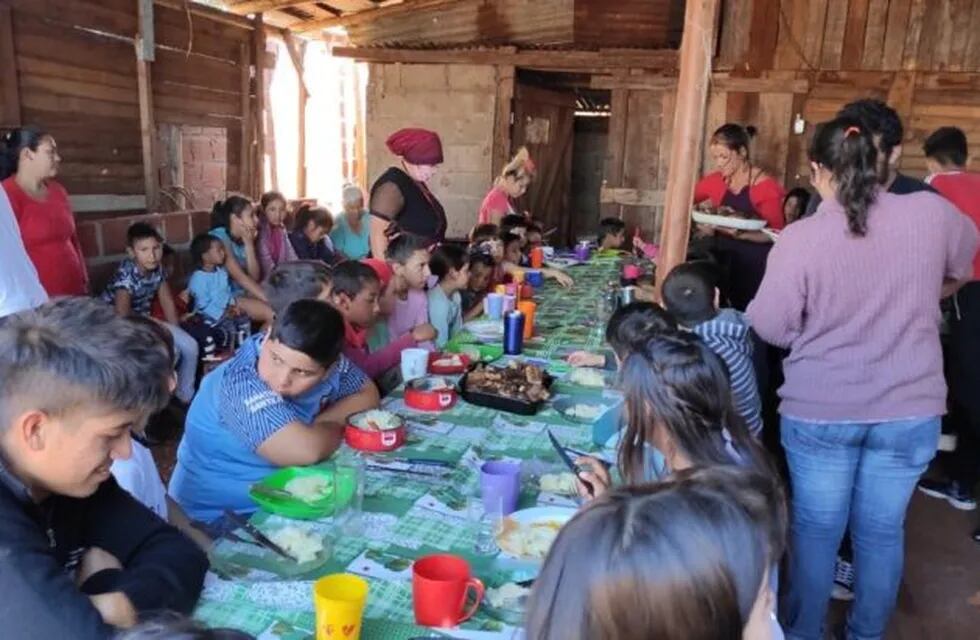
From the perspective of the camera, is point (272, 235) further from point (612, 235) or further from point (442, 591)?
point (442, 591)

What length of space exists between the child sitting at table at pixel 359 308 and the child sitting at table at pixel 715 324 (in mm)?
1171

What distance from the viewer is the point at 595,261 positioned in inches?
248

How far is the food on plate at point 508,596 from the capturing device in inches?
55.3

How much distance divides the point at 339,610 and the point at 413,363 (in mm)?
1548

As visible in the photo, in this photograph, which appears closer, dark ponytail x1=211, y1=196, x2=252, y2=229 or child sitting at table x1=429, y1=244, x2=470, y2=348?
child sitting at table x1=429, y1=244, x2=470, y2=348

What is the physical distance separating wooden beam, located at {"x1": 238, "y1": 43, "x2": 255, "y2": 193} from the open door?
2.75 meters

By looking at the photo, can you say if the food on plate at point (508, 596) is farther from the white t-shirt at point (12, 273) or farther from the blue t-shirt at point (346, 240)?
the blue t-shirt at point (346, 240)

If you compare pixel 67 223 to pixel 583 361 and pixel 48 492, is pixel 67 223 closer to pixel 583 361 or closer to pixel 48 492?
pixel 583 361

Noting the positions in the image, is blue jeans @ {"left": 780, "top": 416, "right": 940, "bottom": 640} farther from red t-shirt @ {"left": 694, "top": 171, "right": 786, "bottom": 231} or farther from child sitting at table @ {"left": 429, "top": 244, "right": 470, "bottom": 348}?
red t-shirt @ {"left": 694, "top": 171, "right": 786, "bottom": 231}

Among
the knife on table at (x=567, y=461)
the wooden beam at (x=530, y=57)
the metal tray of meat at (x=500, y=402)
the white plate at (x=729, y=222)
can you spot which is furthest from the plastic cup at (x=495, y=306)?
the wooden beam at (x=530, y=57)

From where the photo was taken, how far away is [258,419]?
1952 mm

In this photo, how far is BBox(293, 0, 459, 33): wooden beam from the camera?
8234mm

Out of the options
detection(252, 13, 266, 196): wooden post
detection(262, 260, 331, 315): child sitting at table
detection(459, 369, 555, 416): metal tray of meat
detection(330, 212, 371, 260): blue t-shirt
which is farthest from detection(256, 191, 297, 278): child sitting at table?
detection(459, 369, 555, 416): metal tray of meat

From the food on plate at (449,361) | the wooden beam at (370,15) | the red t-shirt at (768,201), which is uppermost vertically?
the wooden beam at (370,15)
